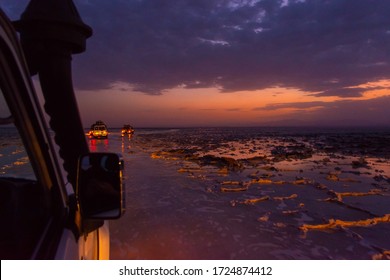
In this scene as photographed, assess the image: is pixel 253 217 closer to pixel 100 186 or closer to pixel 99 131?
pixel 100 186

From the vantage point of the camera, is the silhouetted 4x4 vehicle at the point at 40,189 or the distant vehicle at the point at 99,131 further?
the distant vehicle at the point at 99,131

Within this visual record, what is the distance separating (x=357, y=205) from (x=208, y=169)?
6849 mm

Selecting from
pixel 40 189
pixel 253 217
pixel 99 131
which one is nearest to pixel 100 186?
pixel 40 189

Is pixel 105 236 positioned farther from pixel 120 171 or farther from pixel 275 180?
pixel 275 180

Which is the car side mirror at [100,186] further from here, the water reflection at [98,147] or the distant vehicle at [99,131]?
the distant vehicle at [99,131]

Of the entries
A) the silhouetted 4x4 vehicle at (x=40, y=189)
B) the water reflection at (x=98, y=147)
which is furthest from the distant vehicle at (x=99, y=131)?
the silhouetted 4x4 vehicle at (x=40, y=189)

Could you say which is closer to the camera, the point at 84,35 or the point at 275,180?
the point at 84,35

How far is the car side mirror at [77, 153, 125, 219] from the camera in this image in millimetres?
1570

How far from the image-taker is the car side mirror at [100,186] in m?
1.57

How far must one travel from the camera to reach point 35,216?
1672 mm

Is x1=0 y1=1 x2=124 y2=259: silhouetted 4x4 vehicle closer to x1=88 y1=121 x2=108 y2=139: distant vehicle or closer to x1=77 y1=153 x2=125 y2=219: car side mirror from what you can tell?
x1=77 y1=153 x2=125 y2=219: car side mirror

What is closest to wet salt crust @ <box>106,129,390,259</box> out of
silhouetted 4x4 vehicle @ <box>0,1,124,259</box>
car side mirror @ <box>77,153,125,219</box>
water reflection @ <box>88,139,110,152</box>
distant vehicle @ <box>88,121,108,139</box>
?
silhouetted 4x4 vehicle @ <box>0,1,124,259</box>

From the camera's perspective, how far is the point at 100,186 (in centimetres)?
163

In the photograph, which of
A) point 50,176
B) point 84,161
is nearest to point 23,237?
point 50,176
